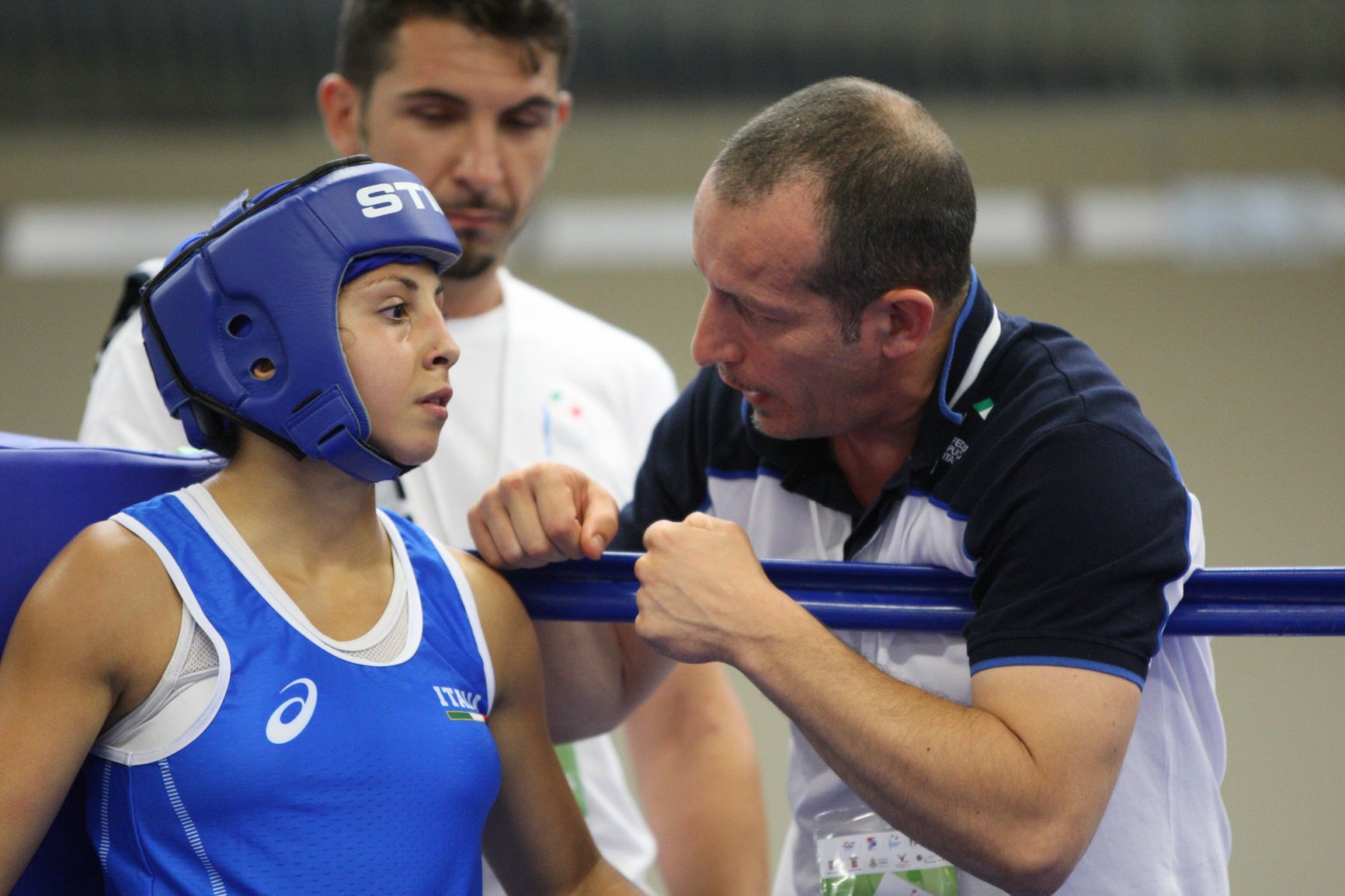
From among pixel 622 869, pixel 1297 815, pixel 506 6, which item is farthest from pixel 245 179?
pixel 1297 815

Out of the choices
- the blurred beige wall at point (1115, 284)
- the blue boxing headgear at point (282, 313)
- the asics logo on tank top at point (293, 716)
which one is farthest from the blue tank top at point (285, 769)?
the blurred beige wall at point (1115, 284)

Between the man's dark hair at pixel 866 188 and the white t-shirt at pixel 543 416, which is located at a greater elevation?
the man's dark hair at pixel 866 188

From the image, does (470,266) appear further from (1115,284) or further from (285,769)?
(1115,284)

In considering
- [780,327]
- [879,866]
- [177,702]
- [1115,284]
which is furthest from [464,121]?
[1115,284]

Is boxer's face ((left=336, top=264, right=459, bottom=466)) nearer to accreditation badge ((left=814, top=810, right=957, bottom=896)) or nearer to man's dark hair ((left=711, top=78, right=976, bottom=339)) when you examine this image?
man's dark hair ((left=711, top=78, right=976, bottom=339))

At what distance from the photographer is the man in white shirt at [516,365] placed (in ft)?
8.00

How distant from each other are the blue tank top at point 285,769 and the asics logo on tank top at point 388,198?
0.39 meters

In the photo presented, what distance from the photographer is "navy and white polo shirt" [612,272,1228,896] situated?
1.59 meters

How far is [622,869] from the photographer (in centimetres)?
253

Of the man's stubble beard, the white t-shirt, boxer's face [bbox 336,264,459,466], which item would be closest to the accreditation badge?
the white t-shirt

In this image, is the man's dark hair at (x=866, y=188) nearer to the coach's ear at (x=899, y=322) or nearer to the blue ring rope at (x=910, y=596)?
the coach's ear at (x=899, y=322)

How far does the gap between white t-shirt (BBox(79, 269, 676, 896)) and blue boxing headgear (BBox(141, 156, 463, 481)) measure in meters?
0.75

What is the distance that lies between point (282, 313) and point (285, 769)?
0.50 metres

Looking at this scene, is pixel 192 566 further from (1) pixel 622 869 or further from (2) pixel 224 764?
(1) pixel 622 869
